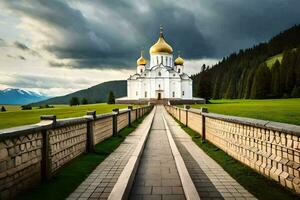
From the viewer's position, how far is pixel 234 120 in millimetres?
9555

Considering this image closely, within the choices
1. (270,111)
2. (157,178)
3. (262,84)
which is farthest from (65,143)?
(262,84)

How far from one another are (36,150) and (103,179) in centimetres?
177

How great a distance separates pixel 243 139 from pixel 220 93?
389ft

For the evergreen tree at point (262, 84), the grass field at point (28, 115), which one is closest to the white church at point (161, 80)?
the evergreen tree at point (262, 84)

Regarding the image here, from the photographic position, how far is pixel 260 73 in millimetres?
83812

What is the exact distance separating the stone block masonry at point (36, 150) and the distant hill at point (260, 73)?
71.2 meters

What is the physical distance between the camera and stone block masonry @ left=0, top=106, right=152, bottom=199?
540 centimetres

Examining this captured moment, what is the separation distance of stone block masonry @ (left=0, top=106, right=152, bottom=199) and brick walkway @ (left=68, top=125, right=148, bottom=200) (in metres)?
0.89

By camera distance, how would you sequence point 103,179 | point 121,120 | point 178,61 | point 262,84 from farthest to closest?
1. point 178,61
2. point 262,84
3. point 121,120
4. point 103,179

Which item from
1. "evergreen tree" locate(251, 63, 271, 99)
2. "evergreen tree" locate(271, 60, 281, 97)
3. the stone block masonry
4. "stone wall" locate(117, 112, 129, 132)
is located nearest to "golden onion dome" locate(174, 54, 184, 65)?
"evergreen tree" locate(251, 63, 271, 99)

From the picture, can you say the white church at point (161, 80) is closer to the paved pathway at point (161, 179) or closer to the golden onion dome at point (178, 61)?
the golden onion dome at point (178, 61)

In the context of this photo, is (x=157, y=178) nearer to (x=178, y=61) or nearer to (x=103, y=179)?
(x=103, y=179)

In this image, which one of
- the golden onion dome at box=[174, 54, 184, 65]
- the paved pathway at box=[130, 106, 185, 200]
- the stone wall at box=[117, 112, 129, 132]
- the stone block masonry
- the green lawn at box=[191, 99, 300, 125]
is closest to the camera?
the stone block masonry

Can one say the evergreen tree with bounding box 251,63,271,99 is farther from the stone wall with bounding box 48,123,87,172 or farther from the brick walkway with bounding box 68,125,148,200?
the stone wall with bounding box 48,123,87,172
